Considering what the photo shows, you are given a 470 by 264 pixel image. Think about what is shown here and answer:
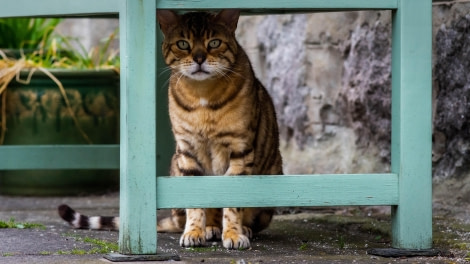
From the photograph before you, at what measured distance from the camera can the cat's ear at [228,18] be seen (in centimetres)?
333

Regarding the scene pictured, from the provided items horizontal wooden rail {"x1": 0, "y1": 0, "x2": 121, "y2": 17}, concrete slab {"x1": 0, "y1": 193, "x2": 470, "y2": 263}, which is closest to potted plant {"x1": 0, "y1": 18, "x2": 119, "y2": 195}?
concrete slab {"x1": 0, "y1": 193, "x2": 470, "y2": 263}

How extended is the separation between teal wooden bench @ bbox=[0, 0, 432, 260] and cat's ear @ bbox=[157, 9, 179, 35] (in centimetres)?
35

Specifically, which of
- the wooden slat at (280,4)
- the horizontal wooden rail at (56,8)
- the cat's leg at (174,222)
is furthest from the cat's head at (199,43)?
the cat's leg at (174,222)

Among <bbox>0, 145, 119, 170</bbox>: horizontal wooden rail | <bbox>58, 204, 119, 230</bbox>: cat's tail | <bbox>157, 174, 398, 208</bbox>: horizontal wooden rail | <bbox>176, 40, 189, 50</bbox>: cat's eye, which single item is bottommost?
<bbox>58, 204, 119, 230</bbox>: cat's tail

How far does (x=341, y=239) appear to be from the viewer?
11.0ft

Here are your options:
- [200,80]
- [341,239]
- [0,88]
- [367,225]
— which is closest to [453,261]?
[341,239]

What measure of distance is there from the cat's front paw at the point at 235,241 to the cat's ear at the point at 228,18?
2.53 feet

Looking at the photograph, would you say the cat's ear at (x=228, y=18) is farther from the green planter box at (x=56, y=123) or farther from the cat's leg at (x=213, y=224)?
the green planter box at (x=56, y=123)

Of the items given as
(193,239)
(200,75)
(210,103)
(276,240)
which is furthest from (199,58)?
(276,240)

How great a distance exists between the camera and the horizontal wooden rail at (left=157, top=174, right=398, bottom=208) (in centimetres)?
279

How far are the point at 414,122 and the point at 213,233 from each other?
3.32 feet

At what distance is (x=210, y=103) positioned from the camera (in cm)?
330

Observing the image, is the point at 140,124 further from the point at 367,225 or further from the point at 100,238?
the point at 367,225

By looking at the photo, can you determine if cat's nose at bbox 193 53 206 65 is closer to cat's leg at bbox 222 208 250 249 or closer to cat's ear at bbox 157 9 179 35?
cat's ear at bbox 157 9 179 35
